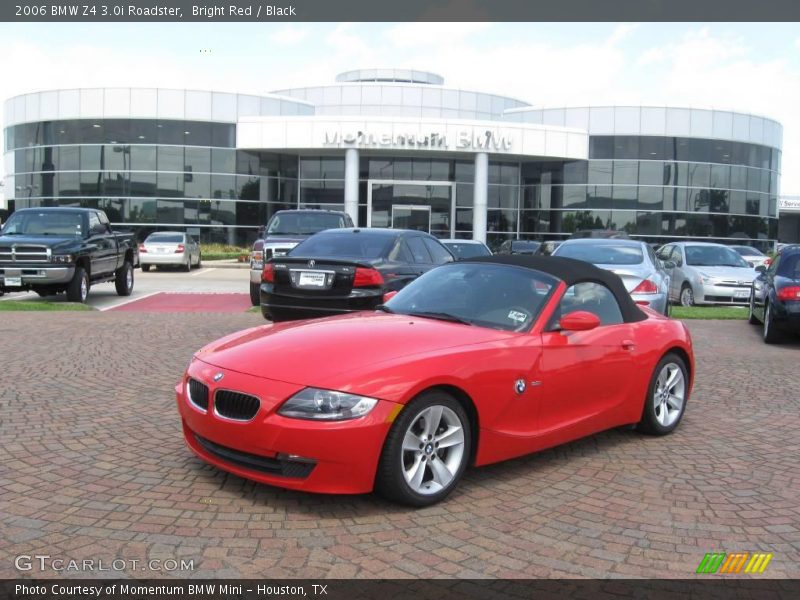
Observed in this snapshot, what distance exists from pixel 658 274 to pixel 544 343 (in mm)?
7746

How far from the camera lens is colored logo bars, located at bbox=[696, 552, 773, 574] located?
12.0ft

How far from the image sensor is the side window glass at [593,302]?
17.9 feet

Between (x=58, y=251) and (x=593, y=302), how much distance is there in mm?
12148

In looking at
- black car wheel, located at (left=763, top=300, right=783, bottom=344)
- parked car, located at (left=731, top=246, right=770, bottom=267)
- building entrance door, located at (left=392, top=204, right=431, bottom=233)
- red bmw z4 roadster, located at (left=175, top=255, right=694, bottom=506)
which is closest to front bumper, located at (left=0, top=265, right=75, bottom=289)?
red bmw z4 roadster, located at (left=175, top=255, right=694, bottom=506)

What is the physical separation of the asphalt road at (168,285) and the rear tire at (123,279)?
19cm

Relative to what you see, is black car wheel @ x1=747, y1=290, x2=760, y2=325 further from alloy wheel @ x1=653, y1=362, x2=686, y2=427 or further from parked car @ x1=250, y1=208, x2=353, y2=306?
alloy wheel @ x1=653, y1=362, x2=686, y2=427

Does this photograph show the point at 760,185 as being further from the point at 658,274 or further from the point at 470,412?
the point at 470,412

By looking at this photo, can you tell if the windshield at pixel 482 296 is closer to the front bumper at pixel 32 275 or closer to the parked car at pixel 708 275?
the front bumper at pixel 32 275

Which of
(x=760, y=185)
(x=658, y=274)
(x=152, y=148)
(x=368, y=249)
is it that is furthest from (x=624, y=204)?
(x=368, y=249)

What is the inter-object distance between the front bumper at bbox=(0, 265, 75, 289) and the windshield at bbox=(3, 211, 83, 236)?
1.22m

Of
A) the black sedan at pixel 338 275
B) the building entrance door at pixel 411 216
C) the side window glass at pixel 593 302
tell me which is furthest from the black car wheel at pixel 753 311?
the building entrance door at pixel 411 216

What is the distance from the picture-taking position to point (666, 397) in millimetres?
6141

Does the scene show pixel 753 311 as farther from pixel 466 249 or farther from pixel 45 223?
pixel 45 223

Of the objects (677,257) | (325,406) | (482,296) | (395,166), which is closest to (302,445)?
(325,406)
